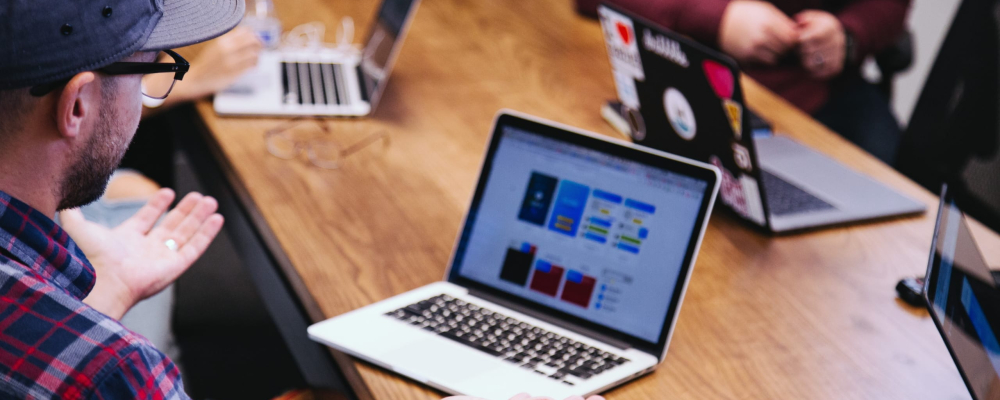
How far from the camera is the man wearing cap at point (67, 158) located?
25.4 inches

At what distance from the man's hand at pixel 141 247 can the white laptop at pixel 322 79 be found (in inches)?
13.3

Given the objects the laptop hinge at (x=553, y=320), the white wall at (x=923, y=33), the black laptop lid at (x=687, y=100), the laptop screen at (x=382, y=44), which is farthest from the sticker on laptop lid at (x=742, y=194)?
the white wall at (x=923, y=33)

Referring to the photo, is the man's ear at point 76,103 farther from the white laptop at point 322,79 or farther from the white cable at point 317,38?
the white cable at point 317,38

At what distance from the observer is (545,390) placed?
84 centimetres

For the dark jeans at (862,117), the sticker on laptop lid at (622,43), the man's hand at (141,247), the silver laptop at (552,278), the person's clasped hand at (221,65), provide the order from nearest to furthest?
the silver laptop at (552,278) < the man's hand at (141,247) < the sticker on laptop lid at (622,43) < the person's clasped hand at (221,65) < the dark jeans at (862,117)

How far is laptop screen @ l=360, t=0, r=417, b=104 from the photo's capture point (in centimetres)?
149

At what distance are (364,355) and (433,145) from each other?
1.91ft

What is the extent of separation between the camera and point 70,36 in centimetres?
67

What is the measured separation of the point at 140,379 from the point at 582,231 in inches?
20.3

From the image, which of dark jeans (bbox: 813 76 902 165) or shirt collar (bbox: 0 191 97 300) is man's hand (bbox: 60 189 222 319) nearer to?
shirt collar (bbox: 0 191 97 300)

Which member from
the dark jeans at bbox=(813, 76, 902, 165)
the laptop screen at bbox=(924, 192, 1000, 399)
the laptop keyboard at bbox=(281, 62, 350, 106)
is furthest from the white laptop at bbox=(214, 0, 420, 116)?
the dark jeans at bbox=(813, 76, 902, 165)

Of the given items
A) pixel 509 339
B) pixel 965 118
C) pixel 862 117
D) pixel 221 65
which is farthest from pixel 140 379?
pixel 862 117

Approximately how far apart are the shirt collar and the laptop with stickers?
2.61 ft

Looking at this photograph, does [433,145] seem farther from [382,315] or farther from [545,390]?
[545,390]
